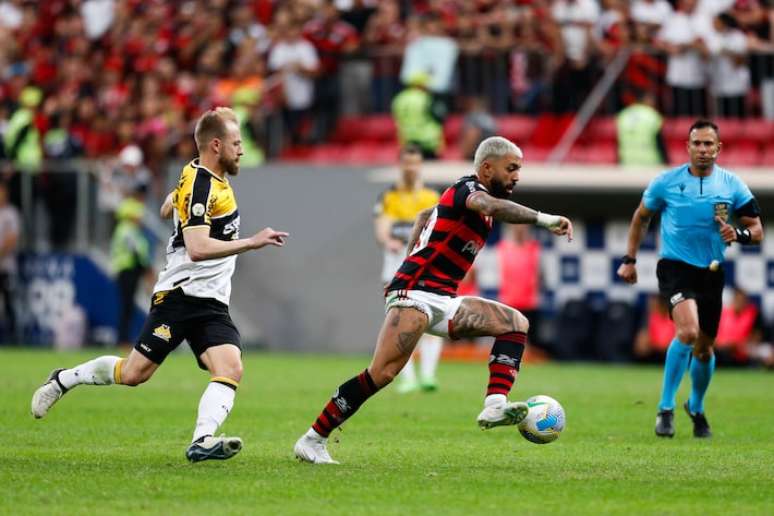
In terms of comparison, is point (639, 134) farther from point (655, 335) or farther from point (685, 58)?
point (655, 335)

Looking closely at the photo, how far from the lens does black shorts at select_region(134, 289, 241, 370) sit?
9656mm

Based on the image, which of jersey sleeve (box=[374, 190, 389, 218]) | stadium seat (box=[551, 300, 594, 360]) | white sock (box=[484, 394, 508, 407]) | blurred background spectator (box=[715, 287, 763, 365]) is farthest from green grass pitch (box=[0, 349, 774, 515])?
stadium seat (box=[551, 300, 594, 360])

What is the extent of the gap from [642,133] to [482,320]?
14122 millimetres

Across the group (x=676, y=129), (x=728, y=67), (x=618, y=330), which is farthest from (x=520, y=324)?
(x=676, y=129)

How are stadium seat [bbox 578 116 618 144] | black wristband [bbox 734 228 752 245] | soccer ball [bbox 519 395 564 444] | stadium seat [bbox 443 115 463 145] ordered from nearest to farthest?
soccer ball [bbox 519 395 564 444], black wristband [bbox 734 228 752 245], stadium seat [bbox 578 116 618 144], stadium seat [bbox 443 115 463 145]

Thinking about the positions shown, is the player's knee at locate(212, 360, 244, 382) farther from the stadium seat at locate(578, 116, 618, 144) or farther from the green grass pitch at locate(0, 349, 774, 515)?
the stadium seat at locate(578, 116, 618, 144)

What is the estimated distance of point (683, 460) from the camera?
1015 centimetres

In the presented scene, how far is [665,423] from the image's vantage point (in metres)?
12.1

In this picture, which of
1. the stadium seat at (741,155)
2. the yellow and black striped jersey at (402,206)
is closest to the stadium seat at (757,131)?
the stadium seat at (741,155)

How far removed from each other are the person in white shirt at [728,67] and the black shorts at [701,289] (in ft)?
37.7

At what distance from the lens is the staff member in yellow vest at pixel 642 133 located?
23.1 metres

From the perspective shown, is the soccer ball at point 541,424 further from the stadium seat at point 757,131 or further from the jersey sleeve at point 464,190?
the stadium seat at point 757,131

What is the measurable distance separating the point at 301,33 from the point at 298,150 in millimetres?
1961

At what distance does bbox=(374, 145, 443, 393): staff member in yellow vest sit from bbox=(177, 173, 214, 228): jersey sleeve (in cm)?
724
